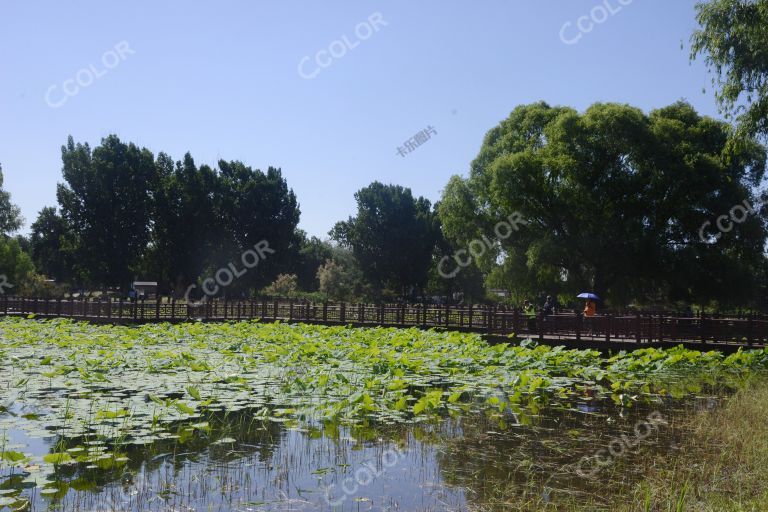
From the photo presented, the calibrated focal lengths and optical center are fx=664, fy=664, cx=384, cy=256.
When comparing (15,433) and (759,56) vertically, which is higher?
(759,56)

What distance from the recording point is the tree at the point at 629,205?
26.7 m

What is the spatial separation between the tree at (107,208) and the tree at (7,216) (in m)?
7.49

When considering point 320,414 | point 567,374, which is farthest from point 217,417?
point 567,374

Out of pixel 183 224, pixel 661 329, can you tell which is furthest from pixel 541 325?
pixel 183 224

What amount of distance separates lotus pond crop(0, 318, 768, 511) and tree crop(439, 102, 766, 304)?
Result: 13.3 meters

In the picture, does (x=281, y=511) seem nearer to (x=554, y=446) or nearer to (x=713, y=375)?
(x=554, y=446)

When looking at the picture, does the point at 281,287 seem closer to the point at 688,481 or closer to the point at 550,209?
the point at 550,209

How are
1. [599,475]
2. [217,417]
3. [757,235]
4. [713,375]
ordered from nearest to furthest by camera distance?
[599,475] < [217,417] < [713,375] < [757,235]

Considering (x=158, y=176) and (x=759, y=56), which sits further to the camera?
(x=158, y=176)

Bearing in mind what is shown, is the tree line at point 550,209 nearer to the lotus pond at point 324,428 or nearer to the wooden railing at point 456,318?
the wooden railing at point 456,318

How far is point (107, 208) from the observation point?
45.6 meters

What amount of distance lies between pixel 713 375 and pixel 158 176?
42.7 metres

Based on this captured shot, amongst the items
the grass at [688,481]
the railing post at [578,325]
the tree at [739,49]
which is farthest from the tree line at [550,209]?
the grass at [688,481]

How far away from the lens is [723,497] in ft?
17.9
